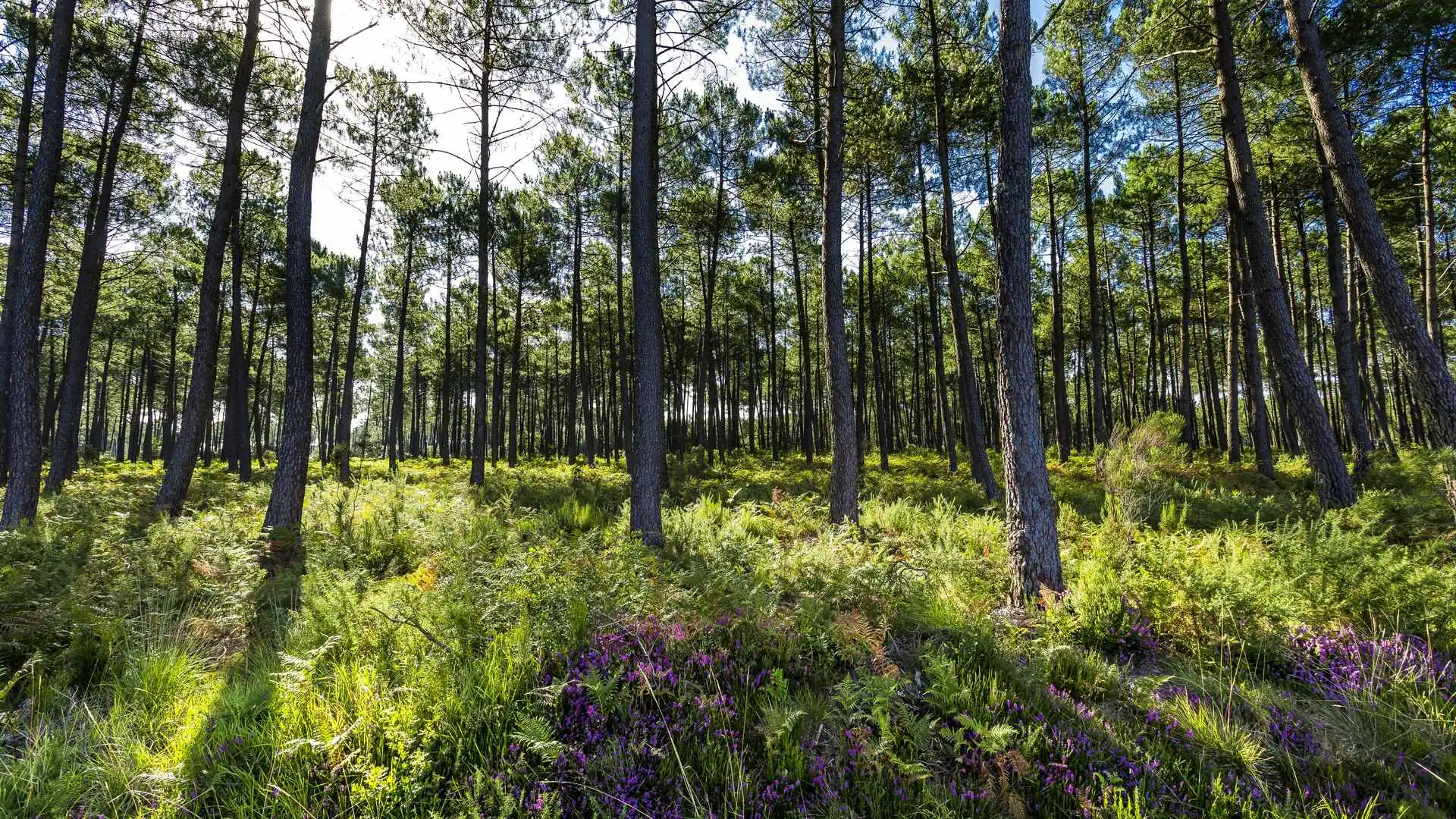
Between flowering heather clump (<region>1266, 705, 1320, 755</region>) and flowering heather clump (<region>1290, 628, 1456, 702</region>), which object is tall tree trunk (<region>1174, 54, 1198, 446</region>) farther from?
flowering heather clump (<region>1266, 705, 1320, 755</region>)

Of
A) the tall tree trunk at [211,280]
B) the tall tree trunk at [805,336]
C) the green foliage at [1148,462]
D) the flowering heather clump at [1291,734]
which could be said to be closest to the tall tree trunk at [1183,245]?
the green foliage at [1148,462]

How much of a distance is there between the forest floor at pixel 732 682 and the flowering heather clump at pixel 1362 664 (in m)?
0.02

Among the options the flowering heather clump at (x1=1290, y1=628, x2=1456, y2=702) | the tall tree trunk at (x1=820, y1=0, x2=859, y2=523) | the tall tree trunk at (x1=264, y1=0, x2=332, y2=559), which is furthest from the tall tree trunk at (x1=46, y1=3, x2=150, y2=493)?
the flowering heather clump at (x1=1290, y1=628, x2=1456, y2=702)

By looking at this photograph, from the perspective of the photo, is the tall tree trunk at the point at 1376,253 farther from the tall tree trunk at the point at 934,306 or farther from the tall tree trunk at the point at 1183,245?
the tall tree trunk at the point at 934,306

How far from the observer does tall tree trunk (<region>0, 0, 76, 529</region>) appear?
26.7ft

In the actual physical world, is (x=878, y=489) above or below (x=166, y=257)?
below

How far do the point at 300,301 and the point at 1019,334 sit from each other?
10046 millimetres

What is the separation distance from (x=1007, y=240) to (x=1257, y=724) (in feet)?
13.0

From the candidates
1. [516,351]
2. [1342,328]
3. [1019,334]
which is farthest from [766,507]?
[1342,328]

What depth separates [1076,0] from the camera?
37.9 ft

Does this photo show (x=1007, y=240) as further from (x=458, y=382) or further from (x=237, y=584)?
(x=458, y=382)

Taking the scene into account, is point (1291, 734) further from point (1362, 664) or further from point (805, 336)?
point (805, 336)

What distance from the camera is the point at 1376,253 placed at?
19.4 ft

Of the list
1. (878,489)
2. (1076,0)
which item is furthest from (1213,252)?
(878,489)
